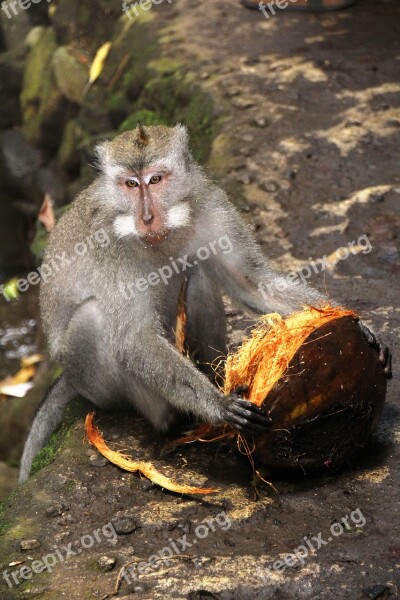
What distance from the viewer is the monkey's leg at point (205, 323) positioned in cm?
559

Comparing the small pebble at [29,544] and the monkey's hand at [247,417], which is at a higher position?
the monkey's hand at [247,417]

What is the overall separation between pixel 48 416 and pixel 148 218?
171 cm

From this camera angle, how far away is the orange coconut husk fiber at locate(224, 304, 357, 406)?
15.2ft

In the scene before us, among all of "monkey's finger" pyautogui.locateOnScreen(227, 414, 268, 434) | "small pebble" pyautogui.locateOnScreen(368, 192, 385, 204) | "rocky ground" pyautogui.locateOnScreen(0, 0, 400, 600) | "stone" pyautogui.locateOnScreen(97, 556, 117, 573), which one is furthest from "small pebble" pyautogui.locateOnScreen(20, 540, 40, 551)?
"small pebble" pyautogui.locateOnScreen(368, 192, 385, 204)

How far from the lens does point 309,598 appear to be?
4098 millimetres

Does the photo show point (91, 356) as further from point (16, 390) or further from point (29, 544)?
point (16, 390)

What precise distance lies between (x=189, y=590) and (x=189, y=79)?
21.8 ft

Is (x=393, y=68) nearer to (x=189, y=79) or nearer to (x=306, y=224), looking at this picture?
(x=189, y=79)

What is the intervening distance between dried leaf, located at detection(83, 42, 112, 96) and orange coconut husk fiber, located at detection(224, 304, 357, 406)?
7.28 meters

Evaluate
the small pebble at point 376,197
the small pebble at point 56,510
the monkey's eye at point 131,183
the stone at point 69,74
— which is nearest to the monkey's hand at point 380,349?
the monkey's eye at point 131,183

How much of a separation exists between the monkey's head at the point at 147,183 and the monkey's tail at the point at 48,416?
1325 millimetres

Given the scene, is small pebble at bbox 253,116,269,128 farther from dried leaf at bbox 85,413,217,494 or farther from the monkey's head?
dried leaf at bbox 85,413,217,494

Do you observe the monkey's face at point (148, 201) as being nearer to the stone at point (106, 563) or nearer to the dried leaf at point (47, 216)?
the stone at point (106, 563)

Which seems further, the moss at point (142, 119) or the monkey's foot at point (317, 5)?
the monkey's foot at point (317, 5)
